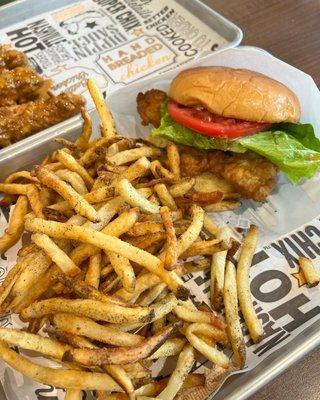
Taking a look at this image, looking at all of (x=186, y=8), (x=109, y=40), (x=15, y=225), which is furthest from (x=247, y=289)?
(x=186, y=8)

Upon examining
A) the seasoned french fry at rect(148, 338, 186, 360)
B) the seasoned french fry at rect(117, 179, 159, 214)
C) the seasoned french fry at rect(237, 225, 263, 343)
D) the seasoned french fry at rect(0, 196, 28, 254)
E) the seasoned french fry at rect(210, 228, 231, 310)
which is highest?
the seasoned french fry at rect(0, 196, 28, 254)

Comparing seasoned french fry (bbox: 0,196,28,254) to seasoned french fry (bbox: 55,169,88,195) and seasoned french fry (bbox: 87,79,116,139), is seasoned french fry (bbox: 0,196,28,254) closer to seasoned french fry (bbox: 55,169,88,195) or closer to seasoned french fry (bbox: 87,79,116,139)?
seasoned french fry (bbox: 55,169,88,195)

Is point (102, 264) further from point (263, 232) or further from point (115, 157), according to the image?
point (263, 232)

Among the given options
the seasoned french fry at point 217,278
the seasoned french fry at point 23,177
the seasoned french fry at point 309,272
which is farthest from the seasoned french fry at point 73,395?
→ the seasoned french fry at point 309,272

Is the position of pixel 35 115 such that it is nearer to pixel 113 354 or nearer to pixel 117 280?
pixel 117 280

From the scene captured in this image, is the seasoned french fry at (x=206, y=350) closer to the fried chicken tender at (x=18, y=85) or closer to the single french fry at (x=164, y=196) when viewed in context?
the single french fry at (x=164, y=196)

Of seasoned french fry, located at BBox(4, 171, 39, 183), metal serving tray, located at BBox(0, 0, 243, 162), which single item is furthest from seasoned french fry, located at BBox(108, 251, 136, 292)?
metal serving tray, located at BBox(0, 0, 243, 162)
